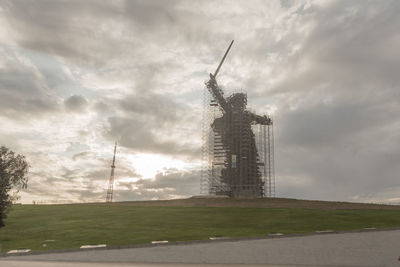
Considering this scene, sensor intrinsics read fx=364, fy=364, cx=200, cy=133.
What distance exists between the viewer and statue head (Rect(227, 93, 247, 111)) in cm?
8306

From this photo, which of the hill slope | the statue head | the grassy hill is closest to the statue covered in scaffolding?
the statue head

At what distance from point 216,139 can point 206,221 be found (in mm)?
45709

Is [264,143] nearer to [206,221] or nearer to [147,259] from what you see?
[206,221]

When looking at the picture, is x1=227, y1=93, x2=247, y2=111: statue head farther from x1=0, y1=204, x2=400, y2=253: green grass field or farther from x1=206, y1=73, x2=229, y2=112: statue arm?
x1=0, y1=204, x2=400, y2=253: green grass field

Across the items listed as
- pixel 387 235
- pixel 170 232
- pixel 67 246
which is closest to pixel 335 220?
pixel 387 235

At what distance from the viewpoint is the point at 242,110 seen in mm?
82250

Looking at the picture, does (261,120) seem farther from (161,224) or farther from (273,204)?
(161,224)

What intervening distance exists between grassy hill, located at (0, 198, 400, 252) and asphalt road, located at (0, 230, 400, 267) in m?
2.68

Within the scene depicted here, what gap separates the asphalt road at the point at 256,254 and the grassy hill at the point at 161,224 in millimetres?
2683

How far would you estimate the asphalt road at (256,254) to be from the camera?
21875mm

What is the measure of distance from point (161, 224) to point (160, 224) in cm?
12

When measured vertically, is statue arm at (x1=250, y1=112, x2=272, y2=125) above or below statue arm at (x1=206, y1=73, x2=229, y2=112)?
below

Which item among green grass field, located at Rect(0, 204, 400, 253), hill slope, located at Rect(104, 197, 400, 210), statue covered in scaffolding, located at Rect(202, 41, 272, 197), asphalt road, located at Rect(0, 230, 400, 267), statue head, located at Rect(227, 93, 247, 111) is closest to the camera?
asphalt road, located at Rect(0, 230, 400, 267)

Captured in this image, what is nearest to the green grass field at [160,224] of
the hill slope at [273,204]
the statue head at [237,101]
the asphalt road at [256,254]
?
the asphalt road at [256,254]
